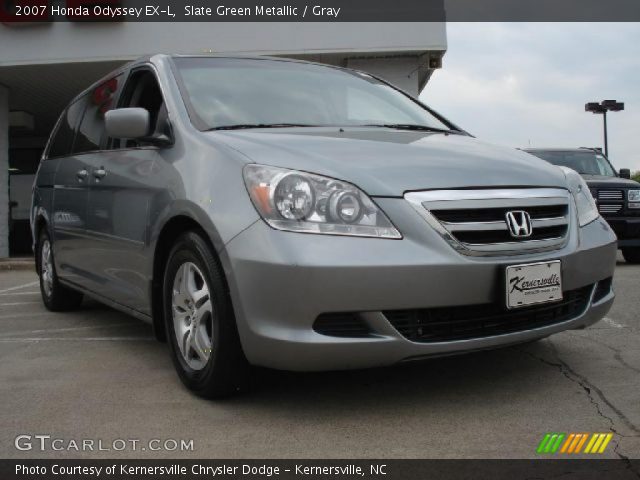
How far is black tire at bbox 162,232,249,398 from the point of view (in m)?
2.79

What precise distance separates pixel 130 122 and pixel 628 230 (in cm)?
716

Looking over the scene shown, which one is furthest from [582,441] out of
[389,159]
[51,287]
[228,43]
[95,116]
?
[228,43]

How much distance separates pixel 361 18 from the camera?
1145 centimetres

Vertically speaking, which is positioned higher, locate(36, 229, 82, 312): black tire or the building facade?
the building facade

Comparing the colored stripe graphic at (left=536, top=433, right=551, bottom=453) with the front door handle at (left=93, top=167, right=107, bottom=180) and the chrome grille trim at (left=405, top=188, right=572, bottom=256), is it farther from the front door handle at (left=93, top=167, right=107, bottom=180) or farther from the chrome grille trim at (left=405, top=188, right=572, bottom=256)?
the front door handle at (left=93, top=167, right=107, bottom=180)

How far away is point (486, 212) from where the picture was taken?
2.77 metres

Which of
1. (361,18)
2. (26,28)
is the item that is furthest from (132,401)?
(26,28)

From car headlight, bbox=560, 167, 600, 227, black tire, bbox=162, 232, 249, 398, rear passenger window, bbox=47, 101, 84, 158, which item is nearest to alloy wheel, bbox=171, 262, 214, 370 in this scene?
black tire, bbox=162, 232, 249, 398

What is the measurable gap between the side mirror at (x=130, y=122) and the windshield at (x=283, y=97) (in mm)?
240

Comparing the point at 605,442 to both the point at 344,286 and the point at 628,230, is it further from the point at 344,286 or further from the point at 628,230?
the point at 628,230

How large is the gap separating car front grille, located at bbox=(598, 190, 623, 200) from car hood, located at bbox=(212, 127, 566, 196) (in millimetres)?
6040

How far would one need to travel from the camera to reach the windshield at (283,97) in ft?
11.4

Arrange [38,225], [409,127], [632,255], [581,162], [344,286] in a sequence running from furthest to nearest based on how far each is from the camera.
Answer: [581,162] → [632,255] → [38,225] → [409,127] → [344,286]

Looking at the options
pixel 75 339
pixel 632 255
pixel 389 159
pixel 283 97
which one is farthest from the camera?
pixel 632 255
